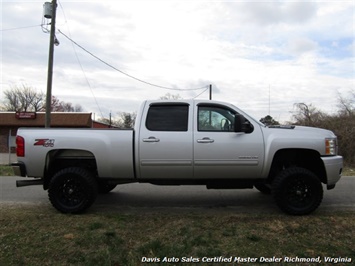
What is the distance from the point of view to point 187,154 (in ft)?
19.2

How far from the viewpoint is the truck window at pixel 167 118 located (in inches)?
236

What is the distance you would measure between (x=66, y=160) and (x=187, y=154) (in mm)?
2219

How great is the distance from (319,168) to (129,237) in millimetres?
3514

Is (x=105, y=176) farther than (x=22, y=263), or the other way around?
(x=105, y=176)

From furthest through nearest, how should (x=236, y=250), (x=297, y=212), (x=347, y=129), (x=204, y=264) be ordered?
(x=347, y=129) < (x=297, y=212) < (x=236, y=250) < (x=204, y=264)

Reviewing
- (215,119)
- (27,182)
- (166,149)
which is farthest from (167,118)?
(27,182)

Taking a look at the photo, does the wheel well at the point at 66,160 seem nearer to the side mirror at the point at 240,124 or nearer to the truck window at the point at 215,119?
the truck window at the point at 215,119

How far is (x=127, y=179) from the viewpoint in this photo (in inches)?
241

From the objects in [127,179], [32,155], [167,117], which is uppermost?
[167,117]

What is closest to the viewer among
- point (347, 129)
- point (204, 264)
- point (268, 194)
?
point (204, 264)

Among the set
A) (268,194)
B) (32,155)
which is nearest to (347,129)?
(268,194)

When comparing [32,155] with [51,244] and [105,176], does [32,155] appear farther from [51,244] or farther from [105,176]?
[51,244]

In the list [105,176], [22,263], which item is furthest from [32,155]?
[22,263]

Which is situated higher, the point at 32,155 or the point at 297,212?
the point at 32,155
